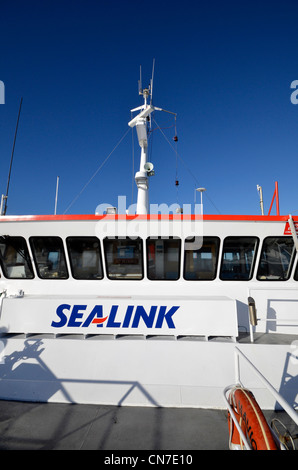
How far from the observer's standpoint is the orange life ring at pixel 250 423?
251cm

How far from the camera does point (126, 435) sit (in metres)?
3.65

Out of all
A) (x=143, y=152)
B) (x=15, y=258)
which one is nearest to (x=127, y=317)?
(x=15, y=258)

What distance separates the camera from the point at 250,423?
8.89 ft

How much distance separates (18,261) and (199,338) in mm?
4700

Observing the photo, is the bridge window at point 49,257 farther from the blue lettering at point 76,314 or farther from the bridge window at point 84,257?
the blue lettering at point 76,314

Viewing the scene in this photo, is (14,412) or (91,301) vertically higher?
(91,301)

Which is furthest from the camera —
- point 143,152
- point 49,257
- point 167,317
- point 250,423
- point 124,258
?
point 143,152

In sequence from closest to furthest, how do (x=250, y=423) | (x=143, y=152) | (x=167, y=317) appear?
(x=250, y=423) → (x=167, y=317) → (x=143, y=152)

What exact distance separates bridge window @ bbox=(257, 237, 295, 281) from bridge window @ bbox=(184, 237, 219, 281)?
114cm

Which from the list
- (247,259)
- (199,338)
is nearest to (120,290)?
(199,338)

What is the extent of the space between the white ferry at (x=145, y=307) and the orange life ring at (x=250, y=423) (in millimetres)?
1218

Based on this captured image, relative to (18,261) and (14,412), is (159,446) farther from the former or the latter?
(18,261)

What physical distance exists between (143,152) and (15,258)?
509 cm

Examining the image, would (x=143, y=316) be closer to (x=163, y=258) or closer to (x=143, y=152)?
(x=163, y=258)
